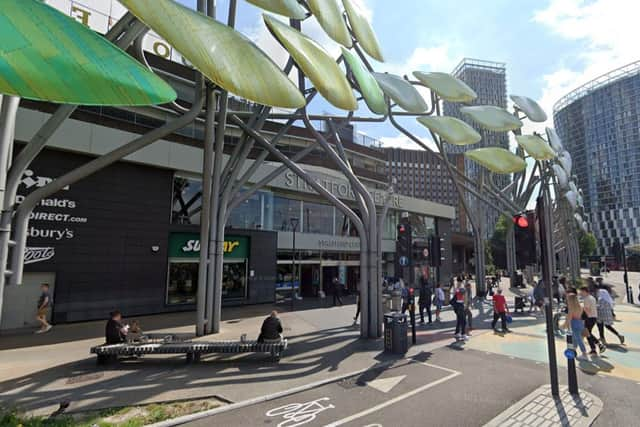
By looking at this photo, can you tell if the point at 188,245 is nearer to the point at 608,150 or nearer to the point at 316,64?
the point at 316,64

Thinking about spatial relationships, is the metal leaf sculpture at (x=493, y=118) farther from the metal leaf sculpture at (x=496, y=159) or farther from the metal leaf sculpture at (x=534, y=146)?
the metal leaf sculpture at (x=534, y=146)

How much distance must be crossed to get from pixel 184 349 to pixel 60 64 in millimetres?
7009

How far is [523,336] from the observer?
1180 cm

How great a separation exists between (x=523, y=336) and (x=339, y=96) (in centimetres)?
1048

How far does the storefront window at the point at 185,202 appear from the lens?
18969 mm

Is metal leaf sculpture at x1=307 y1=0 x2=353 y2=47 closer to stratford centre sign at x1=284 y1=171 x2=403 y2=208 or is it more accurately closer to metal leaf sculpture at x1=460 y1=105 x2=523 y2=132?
stratford centre sign at x1=284 y1=171 x2=403 y2=208

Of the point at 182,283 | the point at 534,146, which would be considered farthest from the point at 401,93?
the point at 534,146

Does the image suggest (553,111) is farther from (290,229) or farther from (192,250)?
(192,250)

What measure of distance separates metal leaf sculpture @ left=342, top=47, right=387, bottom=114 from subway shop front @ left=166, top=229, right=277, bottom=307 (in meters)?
11.3

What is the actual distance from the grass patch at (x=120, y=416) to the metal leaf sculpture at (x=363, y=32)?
52.0 feet

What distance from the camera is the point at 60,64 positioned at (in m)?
4.07

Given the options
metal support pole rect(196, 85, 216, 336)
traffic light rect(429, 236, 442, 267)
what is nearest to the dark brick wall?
metal support pole rect(196, 85, 216, 336)

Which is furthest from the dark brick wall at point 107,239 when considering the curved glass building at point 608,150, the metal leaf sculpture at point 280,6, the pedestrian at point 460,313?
the curved glass building at point 608,150

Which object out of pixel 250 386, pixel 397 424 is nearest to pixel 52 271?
pixel 250 386
